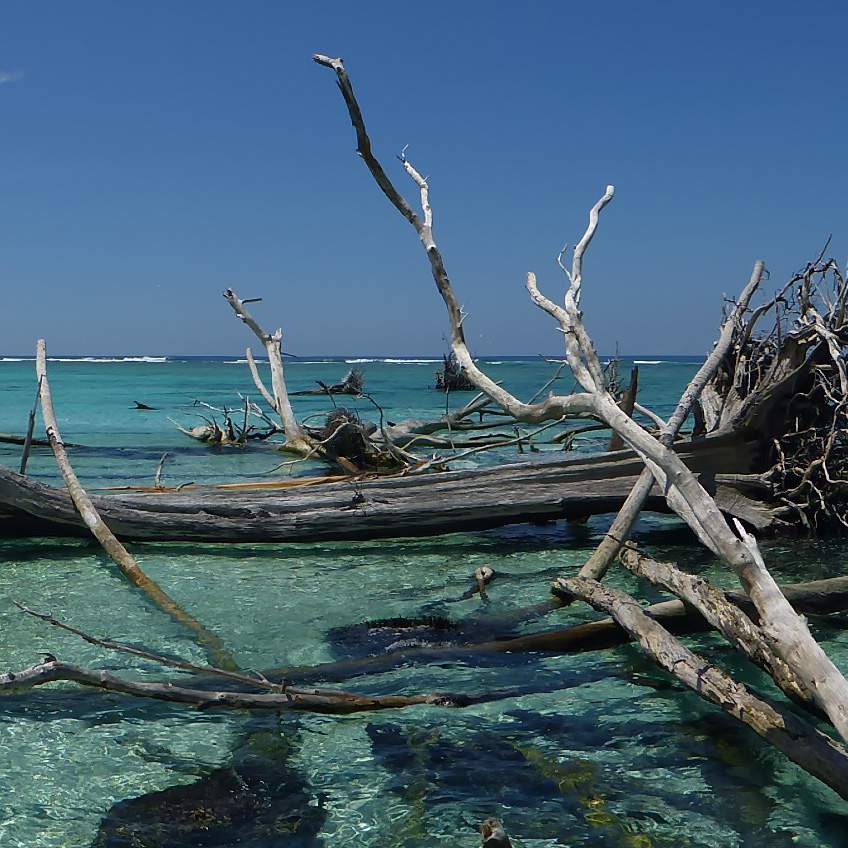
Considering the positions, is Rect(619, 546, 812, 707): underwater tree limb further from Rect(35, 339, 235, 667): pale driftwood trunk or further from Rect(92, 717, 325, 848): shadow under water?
Rect(35, 339, 235, 667): pale driftwood trunk

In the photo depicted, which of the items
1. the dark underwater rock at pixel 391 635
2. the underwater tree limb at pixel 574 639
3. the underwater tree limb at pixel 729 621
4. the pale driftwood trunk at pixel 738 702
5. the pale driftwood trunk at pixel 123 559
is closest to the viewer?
the pale driftwood trunk at pixel 738 702

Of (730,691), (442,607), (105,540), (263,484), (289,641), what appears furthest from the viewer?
(263,484)

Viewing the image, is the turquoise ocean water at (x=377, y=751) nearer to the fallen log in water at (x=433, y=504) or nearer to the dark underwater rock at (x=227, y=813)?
the dark underwater rock at (x=227, y=813)

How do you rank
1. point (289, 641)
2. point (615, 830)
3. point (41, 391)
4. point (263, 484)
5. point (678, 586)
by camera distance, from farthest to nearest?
point (263, 484) → point (41, 391) → point (289, 641) → point (678, 586) → point (615, 830)

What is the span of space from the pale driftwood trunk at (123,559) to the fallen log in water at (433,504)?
389mm

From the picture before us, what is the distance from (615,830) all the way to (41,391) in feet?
20.7

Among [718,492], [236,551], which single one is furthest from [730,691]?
[236,551]

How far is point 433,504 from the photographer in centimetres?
770

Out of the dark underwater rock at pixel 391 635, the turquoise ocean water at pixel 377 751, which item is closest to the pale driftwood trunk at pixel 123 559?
the turquoise ocean water at pixel 377 751

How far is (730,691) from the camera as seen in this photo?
376cm

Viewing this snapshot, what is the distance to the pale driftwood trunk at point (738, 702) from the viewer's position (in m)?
3.17

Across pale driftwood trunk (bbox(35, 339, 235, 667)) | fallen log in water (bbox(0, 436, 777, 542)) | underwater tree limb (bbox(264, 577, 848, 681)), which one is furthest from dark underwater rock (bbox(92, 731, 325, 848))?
fallen log in water (bbox(0, 436, 777, 542))

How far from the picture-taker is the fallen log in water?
760cm

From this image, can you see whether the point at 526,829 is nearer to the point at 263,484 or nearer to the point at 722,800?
the point at 722,800
